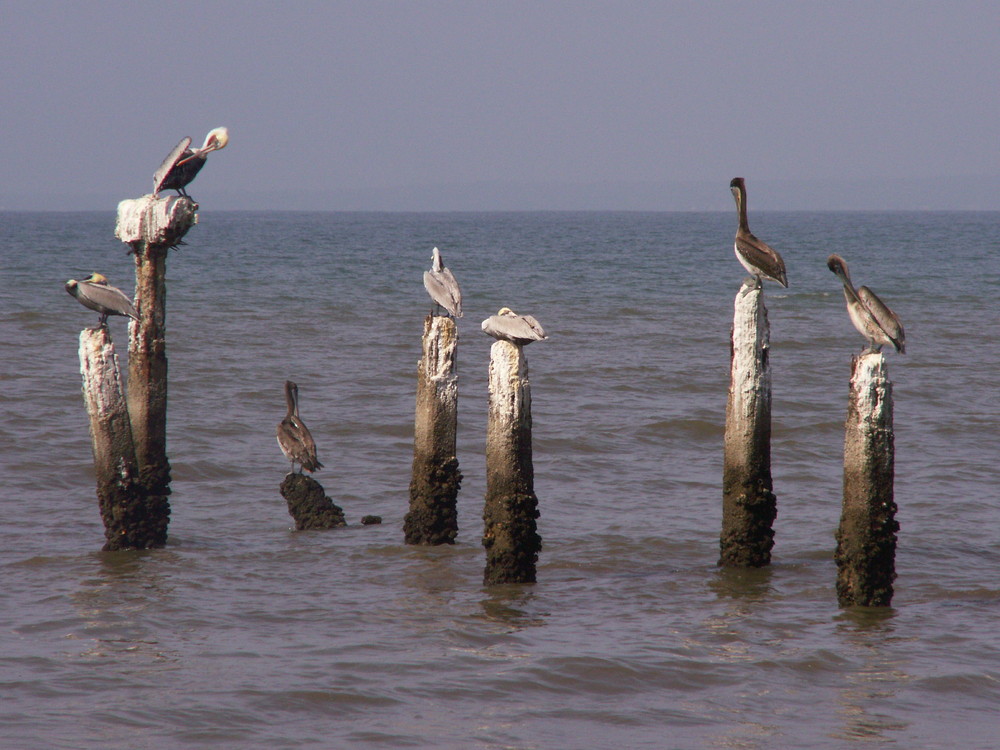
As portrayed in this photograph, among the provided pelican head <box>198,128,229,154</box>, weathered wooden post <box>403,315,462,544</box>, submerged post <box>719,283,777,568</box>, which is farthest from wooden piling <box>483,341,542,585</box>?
pelican head <box>198,128,229,154</box>

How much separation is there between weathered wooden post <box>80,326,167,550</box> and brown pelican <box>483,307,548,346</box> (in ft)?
9.18

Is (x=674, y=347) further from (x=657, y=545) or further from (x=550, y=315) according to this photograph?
(x=657, y=545)

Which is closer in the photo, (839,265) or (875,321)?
(875,321)

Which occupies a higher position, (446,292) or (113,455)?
(446,292)

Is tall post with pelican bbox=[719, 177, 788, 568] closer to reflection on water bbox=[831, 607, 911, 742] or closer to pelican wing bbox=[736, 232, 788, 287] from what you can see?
pelican wing bbox=[736, 232, 788, 287]

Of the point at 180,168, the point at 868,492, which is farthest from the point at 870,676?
the point at 180,168

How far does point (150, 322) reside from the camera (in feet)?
28.8

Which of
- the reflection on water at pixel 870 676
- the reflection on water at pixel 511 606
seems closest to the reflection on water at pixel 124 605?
the reflection on water at pixel 511 606

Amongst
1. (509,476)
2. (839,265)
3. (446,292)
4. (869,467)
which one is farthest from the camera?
(446,292)

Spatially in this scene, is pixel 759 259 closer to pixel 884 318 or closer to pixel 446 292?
pixel 884 318

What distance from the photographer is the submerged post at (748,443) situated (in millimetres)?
7738

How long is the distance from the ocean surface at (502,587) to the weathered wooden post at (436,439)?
0.24m

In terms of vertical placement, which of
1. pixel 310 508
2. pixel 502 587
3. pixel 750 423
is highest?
pixel 750 423

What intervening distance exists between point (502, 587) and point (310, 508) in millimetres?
2425
